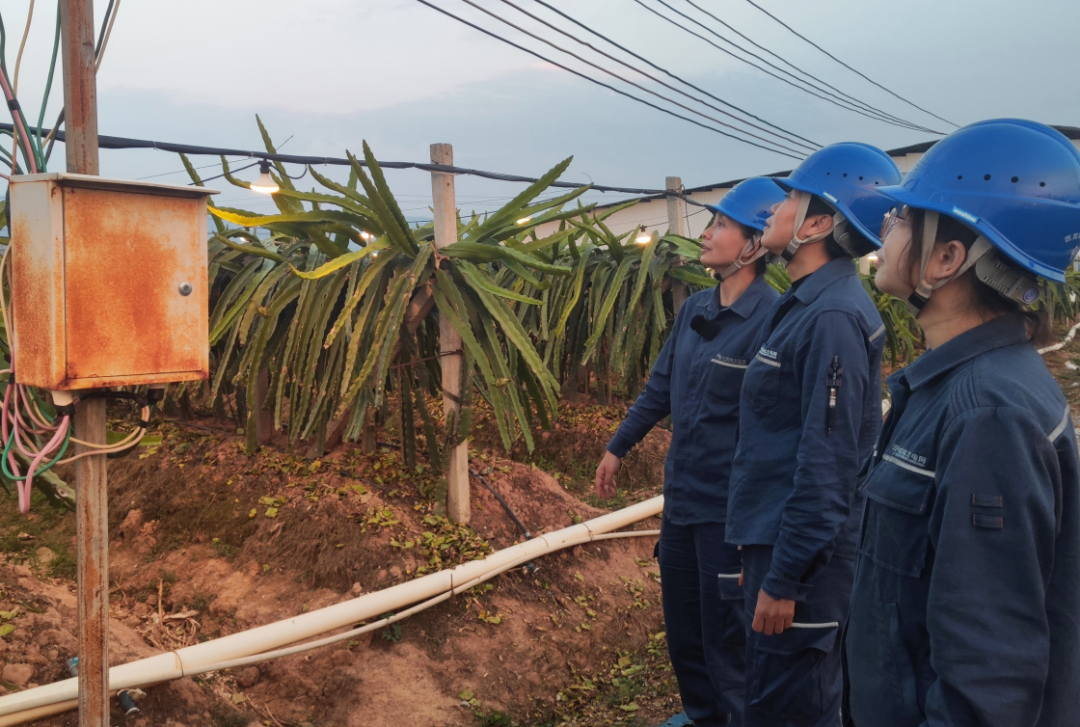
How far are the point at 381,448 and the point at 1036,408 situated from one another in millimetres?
3898

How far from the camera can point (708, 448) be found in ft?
8.86

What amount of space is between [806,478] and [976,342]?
2.64 ft

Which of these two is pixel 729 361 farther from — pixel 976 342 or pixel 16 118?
pixel 16 118

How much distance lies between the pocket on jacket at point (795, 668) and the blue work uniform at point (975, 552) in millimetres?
800

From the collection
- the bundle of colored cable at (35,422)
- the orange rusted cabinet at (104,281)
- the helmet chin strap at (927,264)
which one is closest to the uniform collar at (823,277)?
the helmet chin strap at (927,264)

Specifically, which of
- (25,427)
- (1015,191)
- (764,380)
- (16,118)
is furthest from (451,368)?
(1015,191)

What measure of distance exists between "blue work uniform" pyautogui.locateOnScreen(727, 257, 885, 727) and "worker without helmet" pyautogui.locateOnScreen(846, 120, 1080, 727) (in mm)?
587

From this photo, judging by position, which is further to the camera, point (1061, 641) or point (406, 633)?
point (406, 633)

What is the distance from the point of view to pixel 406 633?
3549 millimetres

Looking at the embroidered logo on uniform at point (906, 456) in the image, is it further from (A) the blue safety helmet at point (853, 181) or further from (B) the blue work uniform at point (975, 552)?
(A) the blue safety helmet at point (853, 181)

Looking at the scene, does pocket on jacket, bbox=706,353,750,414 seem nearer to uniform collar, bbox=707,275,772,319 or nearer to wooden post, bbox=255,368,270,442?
uniform collar, bbox=707,275,772,319

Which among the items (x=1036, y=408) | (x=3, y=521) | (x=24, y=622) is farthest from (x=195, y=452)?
(x=1036, y=408)

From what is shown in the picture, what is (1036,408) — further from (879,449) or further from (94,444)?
(94,444)

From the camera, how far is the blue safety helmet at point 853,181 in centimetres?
233
